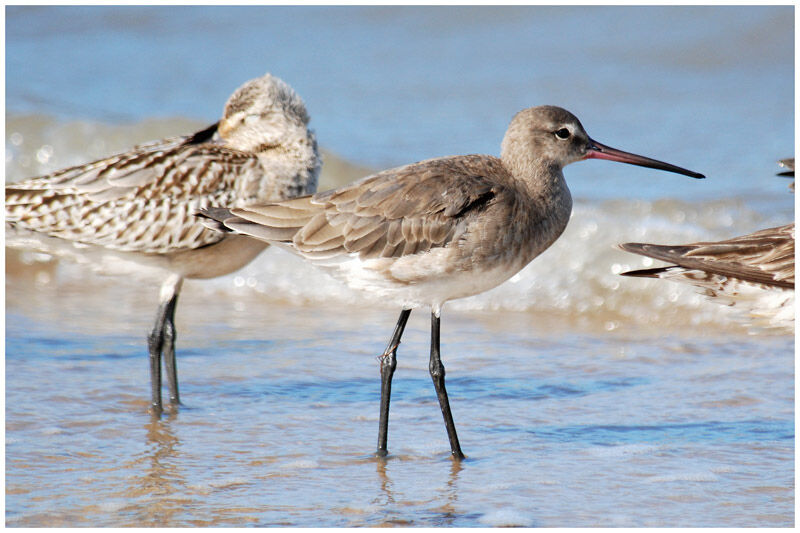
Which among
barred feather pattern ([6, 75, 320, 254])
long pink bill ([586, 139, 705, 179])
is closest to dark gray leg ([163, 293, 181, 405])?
barred feather pattern ([6, 75, 320, 254])

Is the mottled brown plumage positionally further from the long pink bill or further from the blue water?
the blue water

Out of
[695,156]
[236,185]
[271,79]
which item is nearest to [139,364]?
[236,185]

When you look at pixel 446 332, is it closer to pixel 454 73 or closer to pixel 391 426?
pixel 391 426

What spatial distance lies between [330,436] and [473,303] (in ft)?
9.89

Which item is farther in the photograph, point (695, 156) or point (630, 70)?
point (630, 70)

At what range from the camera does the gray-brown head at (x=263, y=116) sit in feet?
20.3

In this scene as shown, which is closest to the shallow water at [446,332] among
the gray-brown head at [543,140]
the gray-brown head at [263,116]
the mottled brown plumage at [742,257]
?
the mottled brown plumage at [742,257]

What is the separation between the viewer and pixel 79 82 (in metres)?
14.6

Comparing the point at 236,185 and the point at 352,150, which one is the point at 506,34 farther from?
the point at 236,185

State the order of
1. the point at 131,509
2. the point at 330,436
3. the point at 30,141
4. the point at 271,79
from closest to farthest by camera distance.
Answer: the point at 131,509, the point at 330,436, the point at 271,79, the point at 30,141

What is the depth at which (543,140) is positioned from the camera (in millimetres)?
5406

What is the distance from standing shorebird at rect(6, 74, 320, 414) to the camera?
590cm

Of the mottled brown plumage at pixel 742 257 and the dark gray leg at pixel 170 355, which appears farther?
the dark gray leg at pixel 170 355

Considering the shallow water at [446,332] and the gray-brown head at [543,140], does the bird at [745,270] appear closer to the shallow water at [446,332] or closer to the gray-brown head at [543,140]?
the shallow water at [446,332]
